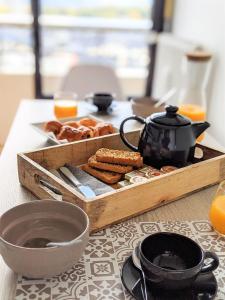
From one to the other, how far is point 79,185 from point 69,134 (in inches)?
13.4

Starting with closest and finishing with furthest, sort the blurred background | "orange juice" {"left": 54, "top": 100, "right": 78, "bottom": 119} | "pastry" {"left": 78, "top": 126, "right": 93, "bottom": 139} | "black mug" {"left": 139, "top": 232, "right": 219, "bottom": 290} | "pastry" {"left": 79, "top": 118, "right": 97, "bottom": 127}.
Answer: "black mug" {"left": 139, "top": 232, "right": 219, "bottom": 290}
"pastry" {"left": 78, "top": 126, "right": 93, "bottom": 139}
"pastry" {"left": 79, "top": 118, "right": 97, "bottom": 127}
"orange juice" {"left": 54, "top": 100, "right": 78, "bottom": 119}
the blurred background

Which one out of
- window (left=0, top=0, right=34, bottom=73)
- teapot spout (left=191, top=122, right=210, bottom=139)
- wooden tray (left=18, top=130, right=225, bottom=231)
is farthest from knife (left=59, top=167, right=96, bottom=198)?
window (left=0, top=0, right=34, bottom=73)

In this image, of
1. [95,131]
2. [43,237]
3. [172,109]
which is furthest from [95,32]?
[43,237]

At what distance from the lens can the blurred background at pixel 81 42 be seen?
293 cm

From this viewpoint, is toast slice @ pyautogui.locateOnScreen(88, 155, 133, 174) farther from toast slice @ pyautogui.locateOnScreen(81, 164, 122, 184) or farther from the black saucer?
the black saucer

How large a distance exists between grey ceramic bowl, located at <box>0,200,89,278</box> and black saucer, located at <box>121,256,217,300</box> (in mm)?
100

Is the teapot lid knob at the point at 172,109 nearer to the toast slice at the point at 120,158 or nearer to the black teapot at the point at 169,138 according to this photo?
the black teapot at the point at 169,138

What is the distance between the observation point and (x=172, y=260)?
2.28 feet

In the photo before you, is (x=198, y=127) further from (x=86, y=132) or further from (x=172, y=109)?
(x=86, y=132)

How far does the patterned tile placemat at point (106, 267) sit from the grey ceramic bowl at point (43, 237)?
0.03m

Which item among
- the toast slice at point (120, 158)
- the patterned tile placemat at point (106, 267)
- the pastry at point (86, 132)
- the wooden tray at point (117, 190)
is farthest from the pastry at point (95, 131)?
the patterned tile placemat at point (106, 267)

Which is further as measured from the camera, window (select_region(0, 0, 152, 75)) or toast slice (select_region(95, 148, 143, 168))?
window (select_region(0, 0, 152, 75))

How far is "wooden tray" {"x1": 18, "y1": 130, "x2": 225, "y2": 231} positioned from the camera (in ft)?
2.65

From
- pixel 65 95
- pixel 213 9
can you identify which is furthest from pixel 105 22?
pixel 65 95
